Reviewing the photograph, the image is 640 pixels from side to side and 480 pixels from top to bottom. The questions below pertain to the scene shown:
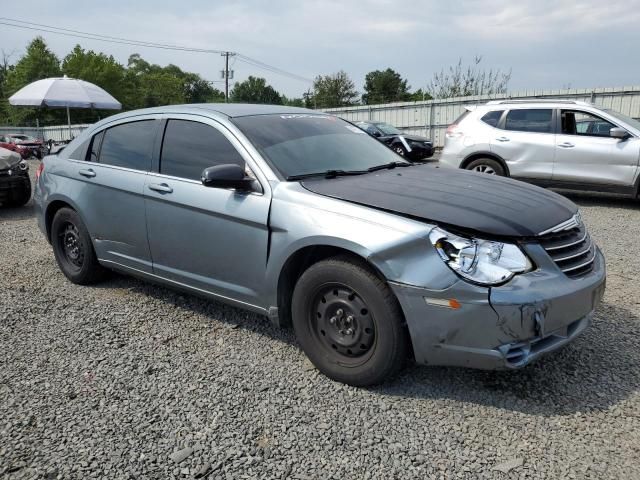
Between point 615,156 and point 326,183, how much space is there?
6.98 m

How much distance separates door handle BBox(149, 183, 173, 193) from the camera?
3.76 metres

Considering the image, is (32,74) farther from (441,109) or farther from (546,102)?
(546,102)

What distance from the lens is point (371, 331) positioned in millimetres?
2889

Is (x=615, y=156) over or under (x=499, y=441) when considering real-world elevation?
over

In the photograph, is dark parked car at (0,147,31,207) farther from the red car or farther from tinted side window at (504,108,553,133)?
the red car

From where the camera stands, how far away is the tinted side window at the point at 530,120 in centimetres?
898

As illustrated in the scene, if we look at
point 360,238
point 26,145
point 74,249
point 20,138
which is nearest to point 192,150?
point 360,238

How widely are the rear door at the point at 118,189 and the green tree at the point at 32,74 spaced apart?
168 ft

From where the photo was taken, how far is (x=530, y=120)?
29.8 ft

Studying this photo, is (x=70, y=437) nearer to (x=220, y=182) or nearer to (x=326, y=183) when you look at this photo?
(x=220, y=182)

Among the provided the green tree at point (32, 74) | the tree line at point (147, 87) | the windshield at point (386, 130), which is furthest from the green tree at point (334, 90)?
the windshield at point (386, 130)

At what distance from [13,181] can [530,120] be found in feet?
29.6

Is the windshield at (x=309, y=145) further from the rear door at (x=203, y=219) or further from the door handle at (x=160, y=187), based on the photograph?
the door handle at (x=160, y=187)

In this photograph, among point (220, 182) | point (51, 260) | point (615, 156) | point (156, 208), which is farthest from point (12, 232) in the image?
point (615, 156)
